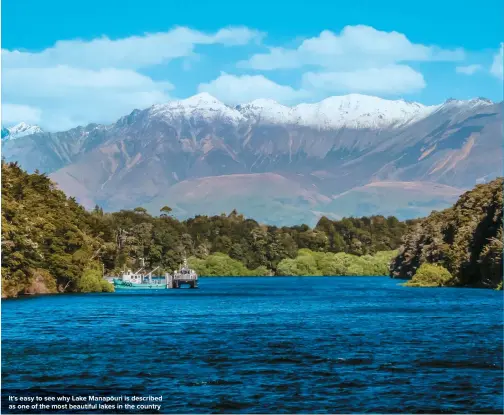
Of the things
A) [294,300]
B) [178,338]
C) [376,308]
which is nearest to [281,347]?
[178,338]

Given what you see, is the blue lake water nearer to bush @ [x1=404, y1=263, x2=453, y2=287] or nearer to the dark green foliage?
the dark green foliage

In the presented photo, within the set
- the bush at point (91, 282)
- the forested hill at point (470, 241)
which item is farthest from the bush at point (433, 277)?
the bush at point (91, 282)

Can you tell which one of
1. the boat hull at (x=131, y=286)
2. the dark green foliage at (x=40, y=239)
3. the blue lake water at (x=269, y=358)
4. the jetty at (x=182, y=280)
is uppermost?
the dark green foliage at (x=40, y=239)

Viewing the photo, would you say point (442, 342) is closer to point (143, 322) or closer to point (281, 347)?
point (281, 347)

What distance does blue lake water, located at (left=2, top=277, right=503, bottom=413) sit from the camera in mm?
36875

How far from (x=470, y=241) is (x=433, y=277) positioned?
50.6 ft

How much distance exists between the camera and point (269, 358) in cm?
5000

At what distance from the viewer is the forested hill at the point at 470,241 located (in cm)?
12938

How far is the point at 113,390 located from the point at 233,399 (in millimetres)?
5268

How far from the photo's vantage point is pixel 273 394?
3784 centimetres

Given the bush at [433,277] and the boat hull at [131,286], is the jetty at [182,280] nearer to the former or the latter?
the boat hull at [131,286]

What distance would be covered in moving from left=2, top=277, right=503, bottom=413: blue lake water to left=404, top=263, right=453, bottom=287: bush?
208 feet

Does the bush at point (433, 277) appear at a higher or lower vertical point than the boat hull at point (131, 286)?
higher

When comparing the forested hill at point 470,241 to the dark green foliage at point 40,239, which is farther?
the forested hill at point 470,241
